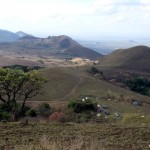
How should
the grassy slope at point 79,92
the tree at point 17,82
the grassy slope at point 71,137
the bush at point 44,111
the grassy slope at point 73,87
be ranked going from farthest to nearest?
1. the grassy slope at point 73,87
2. the grassy slope at point 79,92
3. the bush at point 44,111
4. the tree at point 17,82
5. the grassy slope at point 71,137

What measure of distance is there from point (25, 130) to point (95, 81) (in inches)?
1964

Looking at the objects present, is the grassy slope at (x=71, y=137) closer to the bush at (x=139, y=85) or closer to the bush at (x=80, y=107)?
the bush at (x=80, y=107)

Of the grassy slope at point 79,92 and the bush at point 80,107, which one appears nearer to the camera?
the bush at point 80,107

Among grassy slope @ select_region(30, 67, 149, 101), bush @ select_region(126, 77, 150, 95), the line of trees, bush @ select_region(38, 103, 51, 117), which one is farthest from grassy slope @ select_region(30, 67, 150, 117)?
bush @ select_region(126, 77, 150, 95)

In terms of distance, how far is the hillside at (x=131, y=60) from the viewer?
107856mm

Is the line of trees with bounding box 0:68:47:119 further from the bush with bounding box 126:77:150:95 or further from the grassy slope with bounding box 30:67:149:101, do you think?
the bush with bounding box 126:77:150:95

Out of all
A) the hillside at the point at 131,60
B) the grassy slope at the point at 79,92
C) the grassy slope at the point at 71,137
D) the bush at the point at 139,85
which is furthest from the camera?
the hillside at the point at 131,60

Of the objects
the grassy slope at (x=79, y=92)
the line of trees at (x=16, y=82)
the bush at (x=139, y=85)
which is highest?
the line of trees at (x=16, y=82)

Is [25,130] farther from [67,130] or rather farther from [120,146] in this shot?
[120,146]

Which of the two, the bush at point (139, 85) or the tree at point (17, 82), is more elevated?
the tree at point (17, 82)

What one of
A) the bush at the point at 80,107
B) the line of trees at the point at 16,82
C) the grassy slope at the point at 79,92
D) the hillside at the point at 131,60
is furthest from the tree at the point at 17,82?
the hillside at the point at 131,60

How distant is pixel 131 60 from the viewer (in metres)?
115

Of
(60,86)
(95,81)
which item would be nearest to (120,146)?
(60,86)

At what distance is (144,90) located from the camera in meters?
69.9
